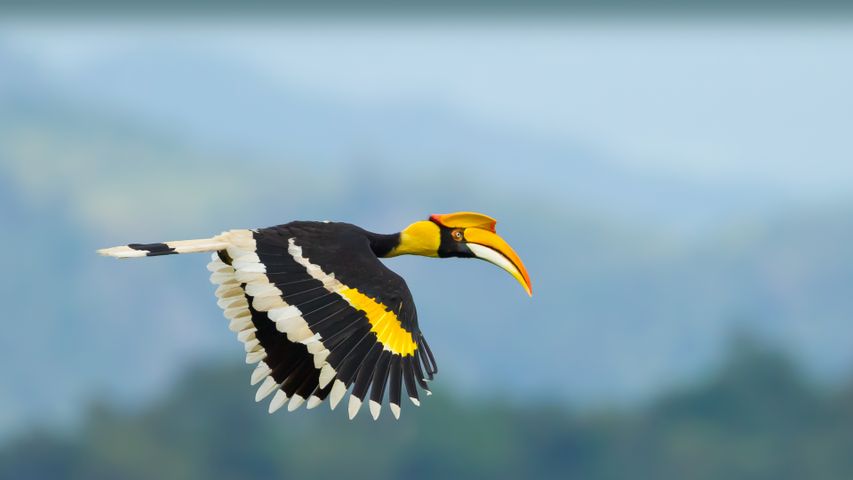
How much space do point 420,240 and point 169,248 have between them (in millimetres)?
1575

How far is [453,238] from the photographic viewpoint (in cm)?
1184

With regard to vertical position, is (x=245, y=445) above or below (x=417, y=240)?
below

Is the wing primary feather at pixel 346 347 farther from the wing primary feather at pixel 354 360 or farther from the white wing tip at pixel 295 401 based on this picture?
the white wing tip at pixel 295 401

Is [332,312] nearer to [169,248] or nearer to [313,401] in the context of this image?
[313,401]

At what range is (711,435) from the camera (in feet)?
258

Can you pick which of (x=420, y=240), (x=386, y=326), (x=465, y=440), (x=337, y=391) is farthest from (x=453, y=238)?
(x=465, y=440)

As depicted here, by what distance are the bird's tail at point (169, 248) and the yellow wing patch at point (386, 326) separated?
933mm

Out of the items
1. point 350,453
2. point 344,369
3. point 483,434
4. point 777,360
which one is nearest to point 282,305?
point 344,369

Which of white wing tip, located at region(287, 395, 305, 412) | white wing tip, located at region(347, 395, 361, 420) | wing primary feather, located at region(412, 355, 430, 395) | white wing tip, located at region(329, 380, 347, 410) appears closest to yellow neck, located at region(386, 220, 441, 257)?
white wing tip, located at region(287, 395, 305, 412)

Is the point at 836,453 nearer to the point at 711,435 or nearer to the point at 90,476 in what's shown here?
the point at 711,435

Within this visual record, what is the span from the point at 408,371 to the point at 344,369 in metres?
0.35

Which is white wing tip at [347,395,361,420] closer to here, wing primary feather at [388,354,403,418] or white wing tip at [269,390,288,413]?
wing primary feather at [388,354,403,418]

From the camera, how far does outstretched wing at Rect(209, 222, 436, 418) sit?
411 inches

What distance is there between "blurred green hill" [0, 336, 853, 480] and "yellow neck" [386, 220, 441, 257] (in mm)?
53027
